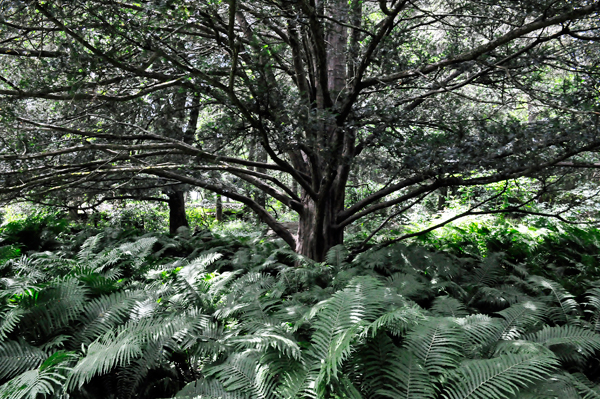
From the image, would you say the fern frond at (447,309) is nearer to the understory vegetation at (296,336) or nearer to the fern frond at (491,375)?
the understory vegetation at (296,336)

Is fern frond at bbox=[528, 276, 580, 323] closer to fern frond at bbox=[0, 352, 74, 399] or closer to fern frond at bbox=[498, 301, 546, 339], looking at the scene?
fern frond at bbox=[498, 301, 546, 339]

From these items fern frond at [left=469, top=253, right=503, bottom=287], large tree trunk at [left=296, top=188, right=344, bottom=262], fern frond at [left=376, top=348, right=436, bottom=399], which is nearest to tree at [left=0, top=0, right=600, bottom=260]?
large tree trunk at [left=296, top=188, right=344, bottom=262]

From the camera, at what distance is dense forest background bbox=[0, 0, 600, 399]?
219 cm

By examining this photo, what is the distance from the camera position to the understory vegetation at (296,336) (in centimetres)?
204

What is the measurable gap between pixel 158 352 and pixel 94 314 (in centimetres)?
73

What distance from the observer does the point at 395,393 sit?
6.53ft

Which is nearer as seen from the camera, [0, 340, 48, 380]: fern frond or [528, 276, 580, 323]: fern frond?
[0, 340, 48, 380]: fern frond

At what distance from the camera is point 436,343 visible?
2217mm

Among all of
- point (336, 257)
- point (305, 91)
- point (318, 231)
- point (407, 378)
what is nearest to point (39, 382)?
point (407, 378)

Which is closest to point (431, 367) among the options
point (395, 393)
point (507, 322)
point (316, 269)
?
point (395, 393)

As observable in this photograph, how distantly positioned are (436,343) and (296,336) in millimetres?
857

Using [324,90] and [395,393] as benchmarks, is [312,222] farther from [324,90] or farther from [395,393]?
[395,393]

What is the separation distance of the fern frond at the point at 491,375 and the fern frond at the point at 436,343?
0.37 ft

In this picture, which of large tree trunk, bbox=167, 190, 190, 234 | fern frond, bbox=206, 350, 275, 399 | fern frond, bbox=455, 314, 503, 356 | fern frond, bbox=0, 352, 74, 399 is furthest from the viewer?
large tree trunk, bbox=167, 190, 190, 234
